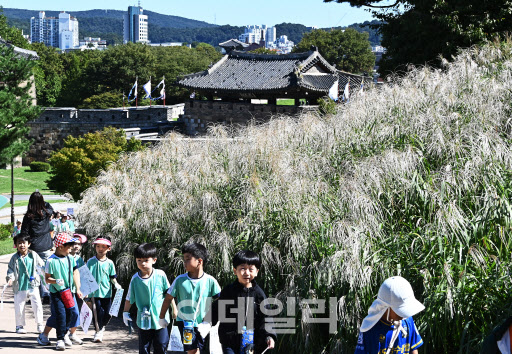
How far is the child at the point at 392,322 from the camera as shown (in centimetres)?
439

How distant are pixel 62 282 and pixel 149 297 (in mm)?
1668

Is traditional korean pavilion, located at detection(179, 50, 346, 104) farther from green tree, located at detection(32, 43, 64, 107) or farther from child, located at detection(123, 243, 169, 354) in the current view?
child, located at detection(123, 243, 169, 354)

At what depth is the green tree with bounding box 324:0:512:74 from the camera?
18641mm

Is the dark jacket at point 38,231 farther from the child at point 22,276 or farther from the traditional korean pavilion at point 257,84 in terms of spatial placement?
the traditional korean pavilion at point 257,84

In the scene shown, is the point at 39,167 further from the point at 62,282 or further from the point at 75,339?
the point at 62,282

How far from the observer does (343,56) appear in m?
80.3

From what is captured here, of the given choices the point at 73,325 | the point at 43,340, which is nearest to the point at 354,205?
the point at 73,325

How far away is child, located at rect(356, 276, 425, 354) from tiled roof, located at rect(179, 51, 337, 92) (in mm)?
31264

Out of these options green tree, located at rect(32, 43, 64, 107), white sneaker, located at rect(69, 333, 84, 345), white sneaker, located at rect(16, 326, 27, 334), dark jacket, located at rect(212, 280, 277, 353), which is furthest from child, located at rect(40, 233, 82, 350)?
green tree, located at rect(32, 43, 64, 107)

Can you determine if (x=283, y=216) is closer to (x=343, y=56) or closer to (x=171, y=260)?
(x=171, y=260)

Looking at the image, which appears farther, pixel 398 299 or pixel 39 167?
pixel 39 167

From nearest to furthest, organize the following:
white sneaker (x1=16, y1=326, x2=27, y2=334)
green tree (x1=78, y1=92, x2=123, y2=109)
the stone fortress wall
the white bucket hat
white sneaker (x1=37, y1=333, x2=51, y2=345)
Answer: the white bucket hat → white sneaker (x1=37, y1=333, x2=51, y2=345) → white sneaker (x1=16, y1=326, x2=27, y2=334) → the stone fortress wall → green tree (x1=78, y1=92, x2=123, y2=109)

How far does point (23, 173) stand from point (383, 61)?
28566 mm

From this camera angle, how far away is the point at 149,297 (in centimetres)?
702
